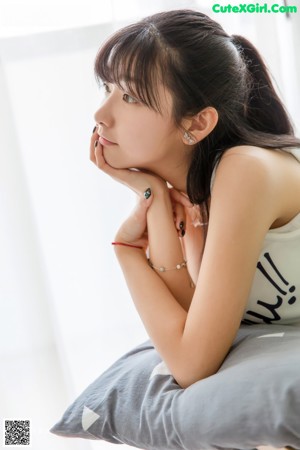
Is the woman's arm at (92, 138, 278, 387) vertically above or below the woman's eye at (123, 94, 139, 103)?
below

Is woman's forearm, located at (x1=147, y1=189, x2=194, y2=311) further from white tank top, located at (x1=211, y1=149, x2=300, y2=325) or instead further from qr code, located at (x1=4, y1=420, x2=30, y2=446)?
qr code, located at (x1=4, y1=420, x2=30, y2=446)

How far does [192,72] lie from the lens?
1.17 meters

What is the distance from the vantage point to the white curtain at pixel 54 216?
64.7 inches

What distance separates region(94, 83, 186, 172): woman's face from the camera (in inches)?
47.3

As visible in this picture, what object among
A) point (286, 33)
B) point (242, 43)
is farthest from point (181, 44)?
point (286, 33)

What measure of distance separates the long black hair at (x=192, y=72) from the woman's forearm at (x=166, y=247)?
0.26 ft

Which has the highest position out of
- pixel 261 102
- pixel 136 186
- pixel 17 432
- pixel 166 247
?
pixel 261 102

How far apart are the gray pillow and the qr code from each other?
525mm

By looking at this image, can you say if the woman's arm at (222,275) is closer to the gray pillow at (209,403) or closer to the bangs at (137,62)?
the gray pillow at (209,403)

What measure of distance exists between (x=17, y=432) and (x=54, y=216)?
1.77 ft

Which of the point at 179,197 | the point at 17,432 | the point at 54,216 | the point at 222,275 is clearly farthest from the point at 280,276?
the point at 17,432

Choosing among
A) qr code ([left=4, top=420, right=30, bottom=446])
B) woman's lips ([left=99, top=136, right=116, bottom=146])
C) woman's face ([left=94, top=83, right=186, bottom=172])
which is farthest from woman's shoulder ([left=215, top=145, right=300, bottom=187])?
qr code ([left=4, top=420, right=30, bottom=446])

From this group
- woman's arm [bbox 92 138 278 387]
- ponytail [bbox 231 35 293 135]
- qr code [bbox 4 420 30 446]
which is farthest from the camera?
qr code [bbox 4 420 30 446]

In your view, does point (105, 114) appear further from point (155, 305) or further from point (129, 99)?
point (155, 305)
